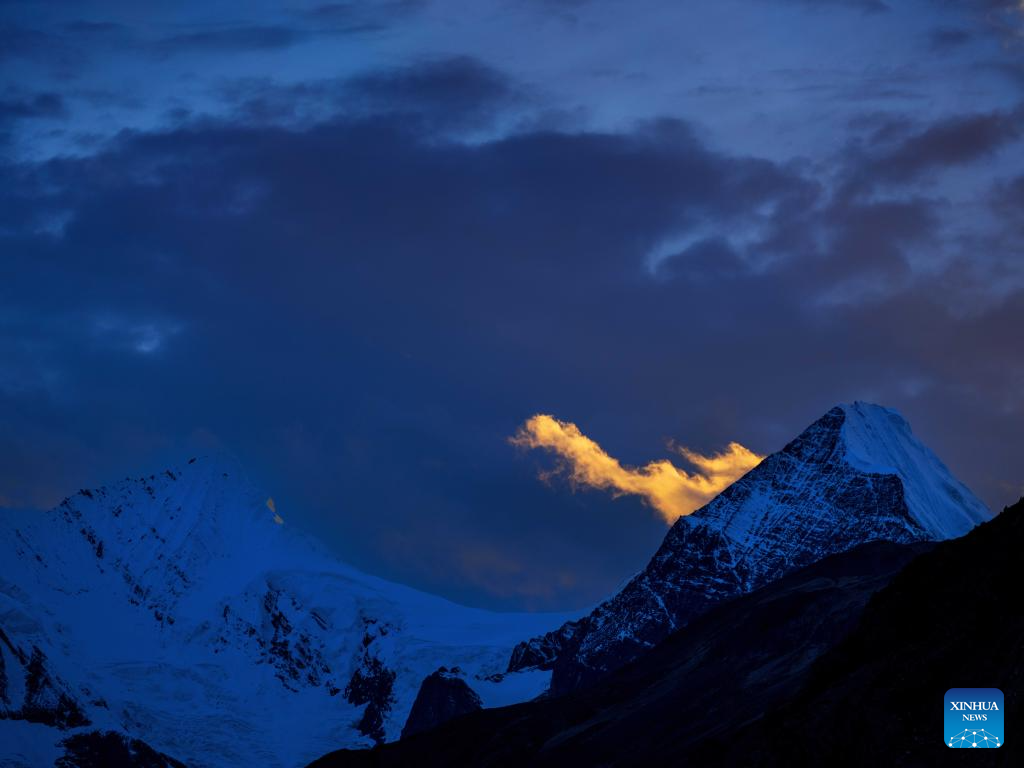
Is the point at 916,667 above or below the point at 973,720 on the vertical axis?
above

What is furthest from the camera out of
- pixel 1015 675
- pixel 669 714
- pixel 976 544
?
pixel 669 714

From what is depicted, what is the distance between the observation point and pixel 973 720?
9231cm

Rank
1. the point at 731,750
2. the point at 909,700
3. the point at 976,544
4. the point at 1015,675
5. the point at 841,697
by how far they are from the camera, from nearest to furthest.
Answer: the point at 1015,675 < the point at 909,700 < the point at 841,697 < the point at 976,544 < the point at 731,750

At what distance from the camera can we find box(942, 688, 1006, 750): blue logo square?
91.5 m

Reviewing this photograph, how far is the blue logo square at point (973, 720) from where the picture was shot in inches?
3602

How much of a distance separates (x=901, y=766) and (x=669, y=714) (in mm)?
97686

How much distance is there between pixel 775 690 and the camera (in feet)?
612

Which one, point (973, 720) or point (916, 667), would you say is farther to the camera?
point (916, 667)

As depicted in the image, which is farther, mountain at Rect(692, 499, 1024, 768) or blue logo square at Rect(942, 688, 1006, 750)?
mountain at Rect(692, 499, 1024, 768)

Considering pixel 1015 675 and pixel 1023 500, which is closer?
pixel 1015 675

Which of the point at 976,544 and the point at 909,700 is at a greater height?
the point at 976,544

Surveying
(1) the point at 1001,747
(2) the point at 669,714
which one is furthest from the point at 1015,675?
(2) the point at 669,714

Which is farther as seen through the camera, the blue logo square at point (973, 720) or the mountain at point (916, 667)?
the mountain at point (916, 667)

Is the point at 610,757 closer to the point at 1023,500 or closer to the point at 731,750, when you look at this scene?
the point at 731,750
